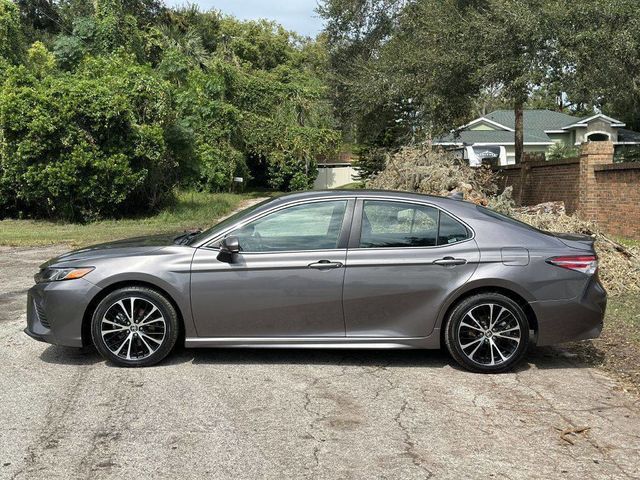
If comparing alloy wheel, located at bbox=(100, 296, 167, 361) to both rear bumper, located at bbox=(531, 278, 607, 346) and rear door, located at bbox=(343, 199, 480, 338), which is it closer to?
rear door, located at bbox=(343, 199, 480, 338)

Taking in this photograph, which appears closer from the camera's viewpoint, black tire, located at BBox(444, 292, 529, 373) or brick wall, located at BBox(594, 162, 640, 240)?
black tire, located at BBox(444, 292, 529, 373)

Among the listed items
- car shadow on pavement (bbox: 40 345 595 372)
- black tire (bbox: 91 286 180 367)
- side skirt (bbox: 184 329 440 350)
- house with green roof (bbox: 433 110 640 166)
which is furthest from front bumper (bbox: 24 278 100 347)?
house with green roof (bbox: 433 110 640 166)

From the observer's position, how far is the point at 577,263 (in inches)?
219

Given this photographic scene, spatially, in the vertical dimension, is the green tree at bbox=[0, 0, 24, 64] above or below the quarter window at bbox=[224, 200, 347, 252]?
above

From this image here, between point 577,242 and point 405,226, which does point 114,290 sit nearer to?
point 405,226

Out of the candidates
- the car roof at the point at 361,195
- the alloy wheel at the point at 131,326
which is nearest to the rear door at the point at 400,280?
the car roof at the point at 361,195

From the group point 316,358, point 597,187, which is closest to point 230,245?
point 316,358

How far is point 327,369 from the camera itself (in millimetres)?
5691

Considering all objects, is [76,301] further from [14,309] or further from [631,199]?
[631,199]

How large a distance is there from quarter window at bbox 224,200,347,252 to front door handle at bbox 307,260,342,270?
0.51 ft

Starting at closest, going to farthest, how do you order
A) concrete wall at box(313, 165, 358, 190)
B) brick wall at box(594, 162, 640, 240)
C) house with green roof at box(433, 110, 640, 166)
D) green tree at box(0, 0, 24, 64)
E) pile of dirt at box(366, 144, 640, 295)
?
pile of dirt at box(366, 144, 640, 295)
brick wall at box(594, 162, 640, 240)
green tree at box(0, 0, 24, 64)
house with green roof at box(433, 110, 640, 166)
concrete wall at box(313, 165, 358, 190)

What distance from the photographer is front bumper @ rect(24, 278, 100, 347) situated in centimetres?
554

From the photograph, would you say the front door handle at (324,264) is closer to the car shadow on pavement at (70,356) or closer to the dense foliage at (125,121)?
the car shadow on pavement at (70,356)

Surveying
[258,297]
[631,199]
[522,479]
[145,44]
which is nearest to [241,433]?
[258,297]
